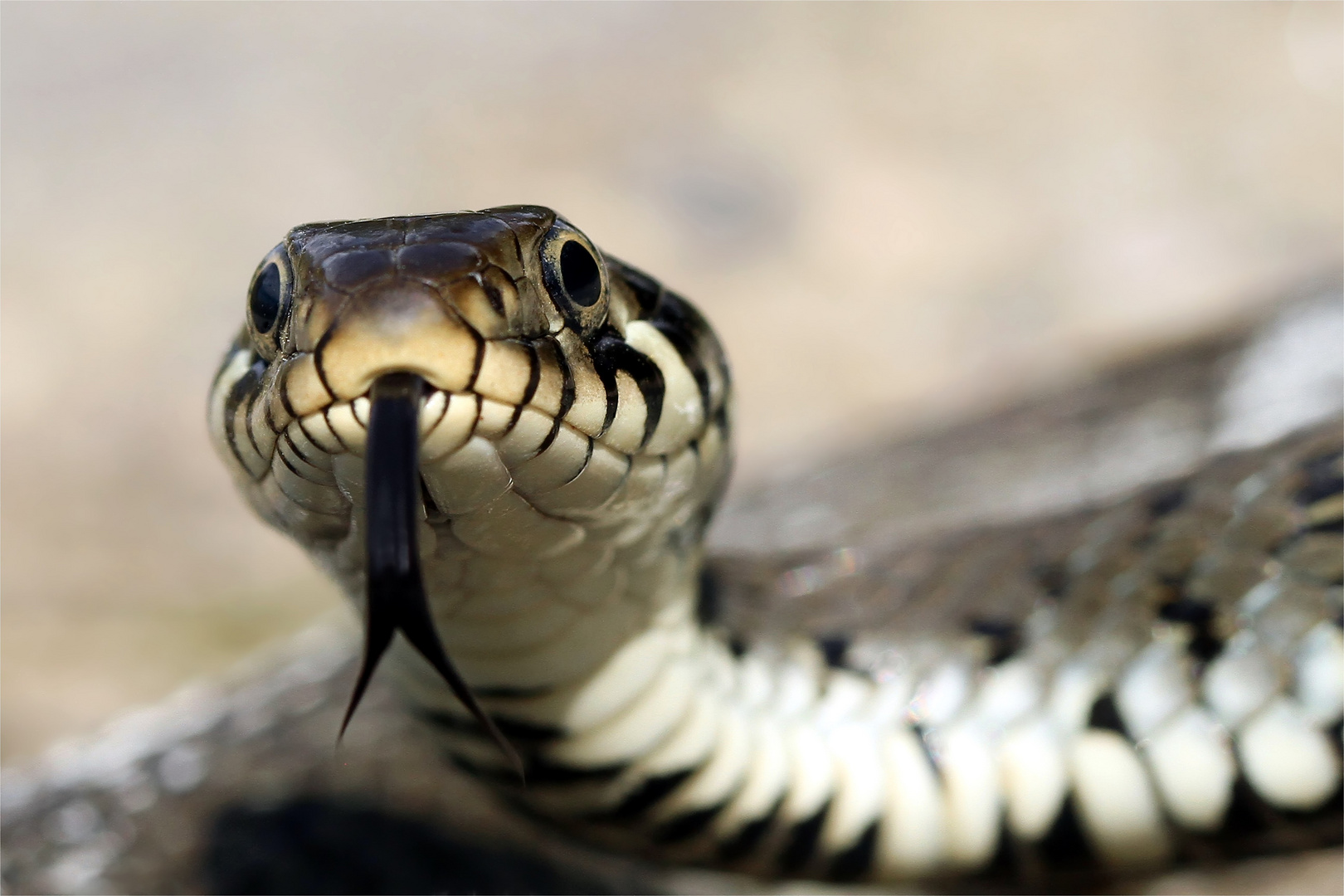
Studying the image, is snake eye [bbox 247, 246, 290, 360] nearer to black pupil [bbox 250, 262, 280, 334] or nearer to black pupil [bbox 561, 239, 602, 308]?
black pupil [bbox 250, 262, 280, 334]

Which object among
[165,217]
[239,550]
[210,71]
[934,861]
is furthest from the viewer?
[210,71]

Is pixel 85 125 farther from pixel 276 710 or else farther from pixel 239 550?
pixel 276 710

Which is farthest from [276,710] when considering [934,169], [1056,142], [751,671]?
[1056,142]

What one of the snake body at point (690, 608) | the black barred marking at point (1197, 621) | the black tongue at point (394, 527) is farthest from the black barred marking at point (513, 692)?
the black barred marking at point (1197, 621)

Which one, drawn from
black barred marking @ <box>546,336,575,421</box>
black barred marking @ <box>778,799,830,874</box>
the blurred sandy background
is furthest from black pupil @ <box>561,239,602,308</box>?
the blurred sandy background

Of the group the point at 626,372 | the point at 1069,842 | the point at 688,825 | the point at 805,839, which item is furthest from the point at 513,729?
the point at 1069,842
